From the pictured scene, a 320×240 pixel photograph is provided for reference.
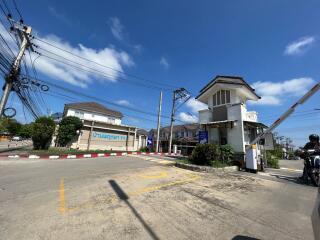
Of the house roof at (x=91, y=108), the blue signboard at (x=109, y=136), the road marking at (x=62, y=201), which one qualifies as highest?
the house roof at (x=91, y=108)

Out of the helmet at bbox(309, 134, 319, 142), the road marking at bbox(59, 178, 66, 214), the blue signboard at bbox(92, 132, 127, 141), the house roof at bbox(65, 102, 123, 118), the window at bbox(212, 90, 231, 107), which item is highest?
the house roof at bbox(65, 102, 123, 118)

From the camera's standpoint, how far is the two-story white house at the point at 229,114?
13359mm

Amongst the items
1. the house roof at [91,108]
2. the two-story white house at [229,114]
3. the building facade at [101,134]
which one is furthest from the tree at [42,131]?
the two-story white house at [229,114]

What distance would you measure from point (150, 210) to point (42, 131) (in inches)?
750

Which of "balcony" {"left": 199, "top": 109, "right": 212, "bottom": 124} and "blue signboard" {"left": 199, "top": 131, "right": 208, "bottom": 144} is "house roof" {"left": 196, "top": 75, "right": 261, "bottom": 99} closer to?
"balcony" {"left": 199, "top": 109, "right": 212, "bottom": 124}

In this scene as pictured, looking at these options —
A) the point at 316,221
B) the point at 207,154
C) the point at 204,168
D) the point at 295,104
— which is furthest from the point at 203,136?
the point at 316,221

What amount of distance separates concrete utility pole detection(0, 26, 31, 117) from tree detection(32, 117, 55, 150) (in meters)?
6.33

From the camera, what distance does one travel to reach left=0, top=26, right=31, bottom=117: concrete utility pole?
12.5 m

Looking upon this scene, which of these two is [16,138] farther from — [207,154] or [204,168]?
[204,168]

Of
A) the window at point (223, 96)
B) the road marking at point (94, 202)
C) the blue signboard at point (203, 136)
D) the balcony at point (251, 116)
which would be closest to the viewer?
the road marking at point (94, 202)

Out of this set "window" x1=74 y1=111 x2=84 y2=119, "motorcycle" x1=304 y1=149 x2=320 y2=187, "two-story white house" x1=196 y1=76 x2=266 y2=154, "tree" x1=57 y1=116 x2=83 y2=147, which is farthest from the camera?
"window" x1=74 y1=111 x2=84 y2=119

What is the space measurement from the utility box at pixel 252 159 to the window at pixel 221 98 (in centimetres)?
560

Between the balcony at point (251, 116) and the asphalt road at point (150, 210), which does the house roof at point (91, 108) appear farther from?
the balcony at point (251, 116)

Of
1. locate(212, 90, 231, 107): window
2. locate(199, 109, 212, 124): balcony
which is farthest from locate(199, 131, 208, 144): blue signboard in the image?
locate(212, 90, 231, 107): window
